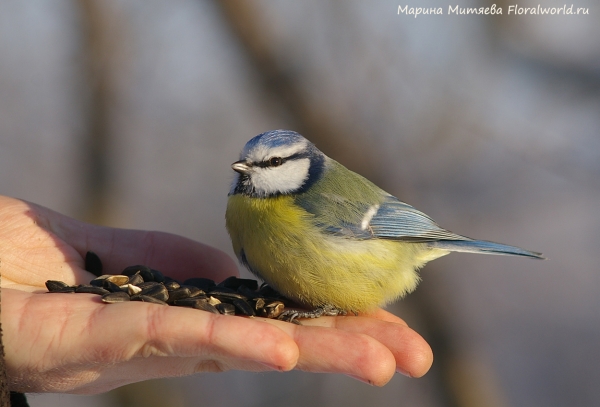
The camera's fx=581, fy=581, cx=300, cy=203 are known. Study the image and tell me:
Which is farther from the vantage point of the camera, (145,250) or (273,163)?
(145,250)

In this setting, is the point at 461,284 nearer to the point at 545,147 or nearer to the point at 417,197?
the point at 417,197

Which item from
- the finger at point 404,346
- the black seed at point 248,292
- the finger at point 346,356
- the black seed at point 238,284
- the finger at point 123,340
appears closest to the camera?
the finger at point 123,340

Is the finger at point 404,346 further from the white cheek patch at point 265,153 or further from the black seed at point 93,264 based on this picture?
the black seed at point 93,264

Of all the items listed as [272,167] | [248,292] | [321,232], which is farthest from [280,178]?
[248,292]

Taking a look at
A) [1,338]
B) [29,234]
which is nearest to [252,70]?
[29,234]

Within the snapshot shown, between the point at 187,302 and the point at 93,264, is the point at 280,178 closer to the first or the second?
the point at 187,302

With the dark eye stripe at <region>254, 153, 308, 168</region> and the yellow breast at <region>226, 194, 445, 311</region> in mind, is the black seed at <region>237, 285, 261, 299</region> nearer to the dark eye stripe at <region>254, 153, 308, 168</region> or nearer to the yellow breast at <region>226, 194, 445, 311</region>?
the yellow breast at <region>226, 194, 445, 311</region>

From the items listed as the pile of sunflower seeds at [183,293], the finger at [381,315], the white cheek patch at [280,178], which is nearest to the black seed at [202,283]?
the pile of sunflower seeds at [183,293]
